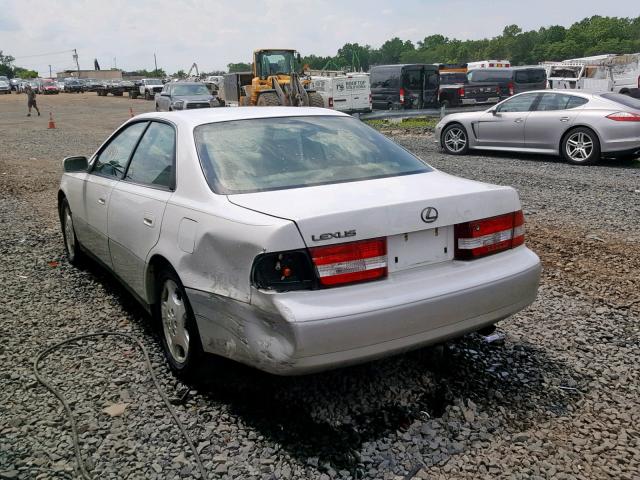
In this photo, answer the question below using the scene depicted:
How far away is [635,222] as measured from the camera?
6883 mm

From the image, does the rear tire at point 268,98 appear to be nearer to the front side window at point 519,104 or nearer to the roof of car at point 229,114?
the front side window at point 519,104

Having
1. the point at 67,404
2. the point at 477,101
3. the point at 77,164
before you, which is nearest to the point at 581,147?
the point at 77,164

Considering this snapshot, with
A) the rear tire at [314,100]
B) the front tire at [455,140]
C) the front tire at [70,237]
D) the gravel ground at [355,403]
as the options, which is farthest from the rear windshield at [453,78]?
the front tire at [70,237]

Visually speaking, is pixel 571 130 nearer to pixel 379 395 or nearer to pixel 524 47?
pixel 379 395

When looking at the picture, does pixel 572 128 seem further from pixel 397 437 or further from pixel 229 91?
pixel 229 91

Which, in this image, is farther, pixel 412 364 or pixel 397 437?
pixel 412 364

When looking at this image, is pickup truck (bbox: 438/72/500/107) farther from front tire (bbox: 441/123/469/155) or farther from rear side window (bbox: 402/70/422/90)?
front tire (bbox: 441/123/469/155)

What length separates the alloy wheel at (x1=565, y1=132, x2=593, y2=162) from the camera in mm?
11289

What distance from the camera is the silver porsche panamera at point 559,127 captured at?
10938 mm

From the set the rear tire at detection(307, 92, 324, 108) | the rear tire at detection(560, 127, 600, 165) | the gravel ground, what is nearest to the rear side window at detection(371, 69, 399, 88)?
the rear tire at detection(307, 92, 324, 108)

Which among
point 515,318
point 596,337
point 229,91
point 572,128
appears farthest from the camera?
point 229,91

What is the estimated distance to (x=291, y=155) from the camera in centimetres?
364

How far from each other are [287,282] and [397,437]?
928 millimetres

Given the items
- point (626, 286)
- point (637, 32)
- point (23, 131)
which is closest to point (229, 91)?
point (23, 131)
